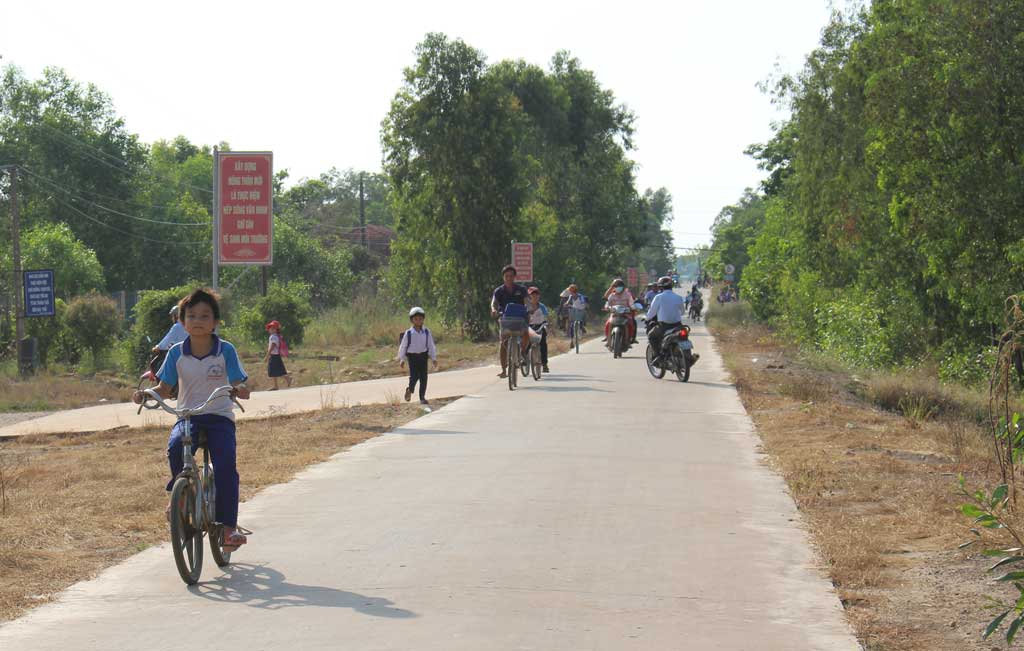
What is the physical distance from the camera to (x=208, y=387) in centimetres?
721

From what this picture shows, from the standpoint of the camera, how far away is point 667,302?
848 inches

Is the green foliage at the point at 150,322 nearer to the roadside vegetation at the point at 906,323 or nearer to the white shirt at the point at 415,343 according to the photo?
the roadside vegetation at the point at 906,323

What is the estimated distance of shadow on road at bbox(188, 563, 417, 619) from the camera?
6293 mm

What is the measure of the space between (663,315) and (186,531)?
15354mm

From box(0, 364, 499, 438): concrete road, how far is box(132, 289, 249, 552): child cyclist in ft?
33.2

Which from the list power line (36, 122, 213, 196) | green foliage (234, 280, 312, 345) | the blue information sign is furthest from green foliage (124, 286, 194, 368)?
power line (36, 122, 213, 196)

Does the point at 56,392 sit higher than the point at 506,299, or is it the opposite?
the point at 506,299

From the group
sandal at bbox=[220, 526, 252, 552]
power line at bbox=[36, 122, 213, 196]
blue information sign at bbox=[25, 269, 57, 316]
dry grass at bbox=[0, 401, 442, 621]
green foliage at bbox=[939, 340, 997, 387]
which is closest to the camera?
sandal at bbox=[220, 526, 252, 552]

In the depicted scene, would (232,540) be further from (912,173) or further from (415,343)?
(912,173)

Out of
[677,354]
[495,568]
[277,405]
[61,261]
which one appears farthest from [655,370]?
[61,261]

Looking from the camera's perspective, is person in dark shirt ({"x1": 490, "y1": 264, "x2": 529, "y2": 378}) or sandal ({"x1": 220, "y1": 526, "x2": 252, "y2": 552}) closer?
sandal ({"x1": 220, "y1": 526, "x2": 252, "y2": 552})

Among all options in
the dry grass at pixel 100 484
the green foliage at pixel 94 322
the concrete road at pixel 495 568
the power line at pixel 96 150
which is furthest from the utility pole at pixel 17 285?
the power line at pixel 96 150

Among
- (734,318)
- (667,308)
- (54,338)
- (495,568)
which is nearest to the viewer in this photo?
(495,568)

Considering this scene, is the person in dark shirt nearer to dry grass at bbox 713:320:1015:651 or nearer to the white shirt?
the white shirt
